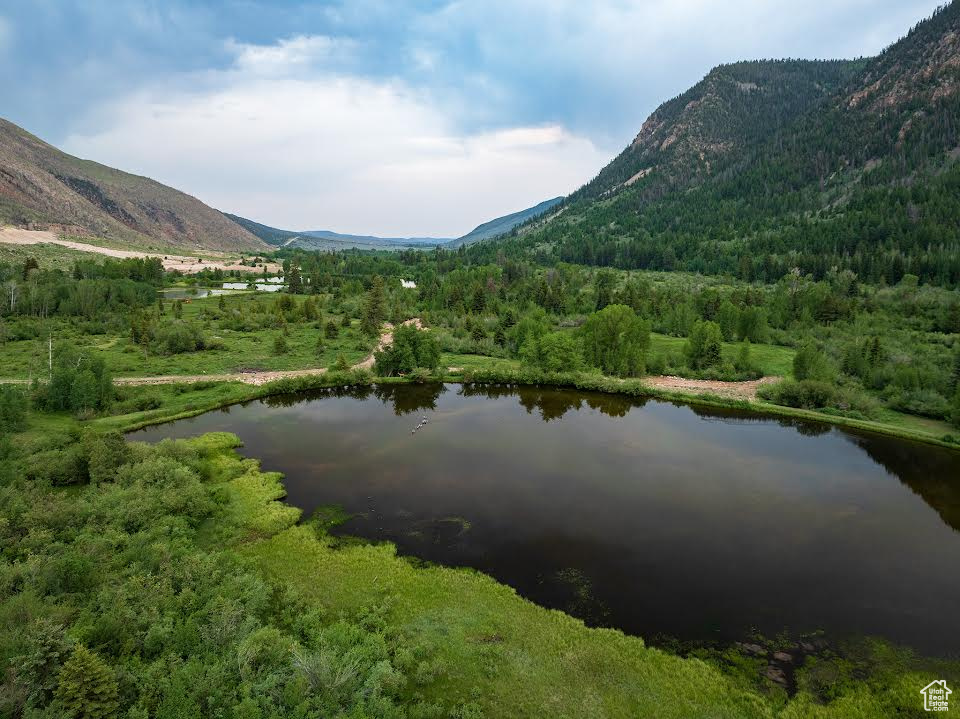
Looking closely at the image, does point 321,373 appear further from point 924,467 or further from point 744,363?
point 924,467

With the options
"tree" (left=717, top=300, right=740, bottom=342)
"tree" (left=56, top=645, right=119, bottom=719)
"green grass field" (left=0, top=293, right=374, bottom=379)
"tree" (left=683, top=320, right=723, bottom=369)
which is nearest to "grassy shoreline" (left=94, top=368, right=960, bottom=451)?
"green grass field" (left=0, top=293, right=374, bottom=379)

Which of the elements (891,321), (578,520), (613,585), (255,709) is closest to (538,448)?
(578,520)

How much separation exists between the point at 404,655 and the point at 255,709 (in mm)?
4948

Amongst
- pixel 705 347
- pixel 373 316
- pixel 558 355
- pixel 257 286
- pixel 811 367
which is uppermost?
pixel 257 286

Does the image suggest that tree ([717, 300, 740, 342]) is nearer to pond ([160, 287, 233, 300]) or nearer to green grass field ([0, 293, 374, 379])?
green grass field ([0, 293, 374, 379])

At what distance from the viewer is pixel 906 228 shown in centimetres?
13438

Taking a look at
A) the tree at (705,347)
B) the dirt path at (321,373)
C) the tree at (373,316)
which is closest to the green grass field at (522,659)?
the dirt path at (321,373)

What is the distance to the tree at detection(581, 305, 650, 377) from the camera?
202 feet

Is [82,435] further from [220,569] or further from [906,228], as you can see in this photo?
[906,228]

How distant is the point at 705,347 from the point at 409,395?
3909cm

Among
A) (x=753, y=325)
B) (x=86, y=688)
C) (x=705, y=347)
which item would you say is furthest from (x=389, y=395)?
(x=753, y=325)

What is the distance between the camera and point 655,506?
30.1 metres

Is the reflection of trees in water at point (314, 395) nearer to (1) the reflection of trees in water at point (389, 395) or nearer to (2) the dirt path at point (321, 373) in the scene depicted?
(1) the reflection of trees in water at point (389, 395)

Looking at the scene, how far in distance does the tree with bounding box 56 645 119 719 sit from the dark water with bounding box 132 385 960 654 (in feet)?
42.8
